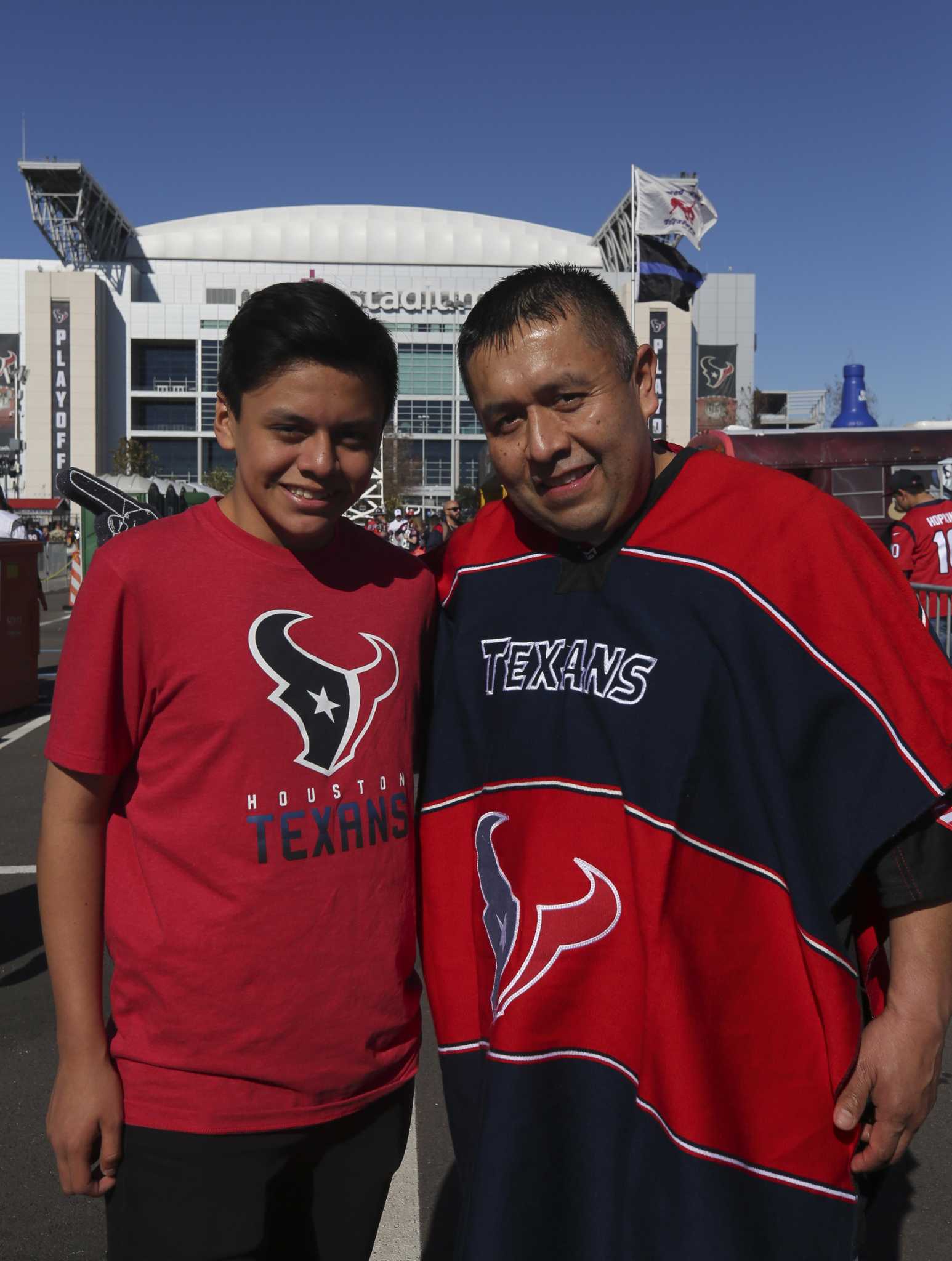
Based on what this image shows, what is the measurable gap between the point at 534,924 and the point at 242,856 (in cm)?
46

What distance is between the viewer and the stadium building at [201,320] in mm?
71250

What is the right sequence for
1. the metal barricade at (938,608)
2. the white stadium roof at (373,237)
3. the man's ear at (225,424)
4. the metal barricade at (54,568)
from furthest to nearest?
1. the white stadium roof at (373,237)
2. the metal barricade at (54,568)
3. the metal barricade at (938,608)
4. the man's ear at (225,424)

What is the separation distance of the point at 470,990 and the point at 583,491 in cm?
86

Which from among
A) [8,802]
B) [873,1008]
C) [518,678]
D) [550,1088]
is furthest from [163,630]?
[8,802]

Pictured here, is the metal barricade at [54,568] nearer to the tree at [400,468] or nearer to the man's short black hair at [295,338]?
the tree at [400,468]

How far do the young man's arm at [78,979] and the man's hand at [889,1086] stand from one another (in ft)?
3.50

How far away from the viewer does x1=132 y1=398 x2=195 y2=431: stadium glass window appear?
253 ft

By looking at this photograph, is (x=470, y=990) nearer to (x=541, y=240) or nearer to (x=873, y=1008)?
(x=873, y=1008)

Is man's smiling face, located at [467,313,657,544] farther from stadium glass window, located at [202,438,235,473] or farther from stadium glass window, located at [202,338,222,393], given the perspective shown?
stadium glass window, located at [202,338,222,393]

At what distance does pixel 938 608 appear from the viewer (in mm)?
7246

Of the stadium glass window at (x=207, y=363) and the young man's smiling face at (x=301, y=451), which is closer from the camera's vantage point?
the young man's smiling face at (x=301, y=451)

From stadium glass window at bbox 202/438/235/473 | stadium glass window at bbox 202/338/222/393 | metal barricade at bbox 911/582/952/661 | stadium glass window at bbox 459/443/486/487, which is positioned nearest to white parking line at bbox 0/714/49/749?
metal barricade at bbox 911/582/952/661

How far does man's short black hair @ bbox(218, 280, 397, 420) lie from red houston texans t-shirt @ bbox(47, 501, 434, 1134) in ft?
0.90

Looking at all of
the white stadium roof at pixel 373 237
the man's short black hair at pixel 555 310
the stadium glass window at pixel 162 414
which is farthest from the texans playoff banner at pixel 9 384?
the man's short black hair at pixel 555 310
